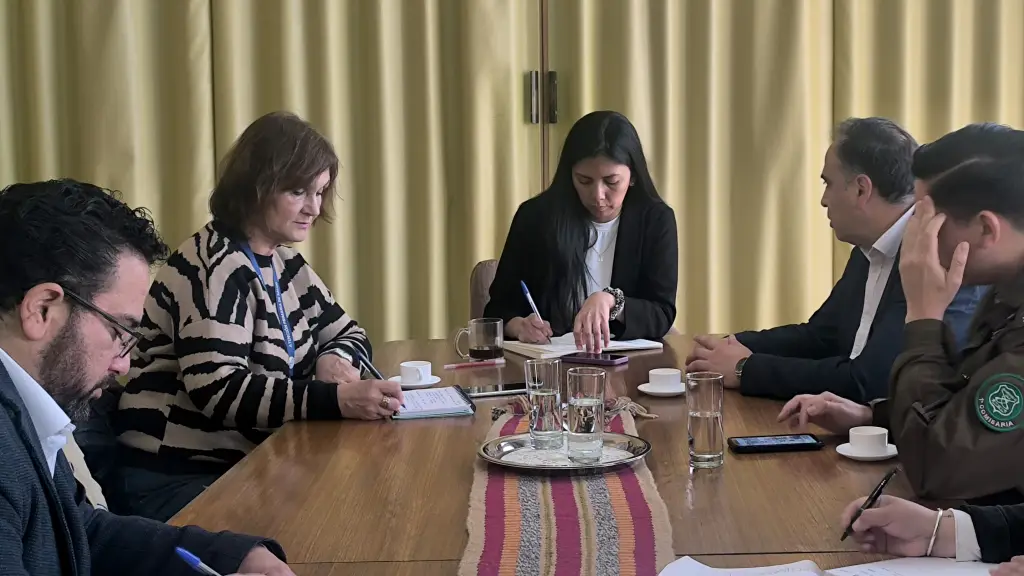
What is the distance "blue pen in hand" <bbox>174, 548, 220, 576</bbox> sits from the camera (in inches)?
46.0

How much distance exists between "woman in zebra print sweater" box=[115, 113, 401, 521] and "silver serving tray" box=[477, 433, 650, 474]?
1.06 feet

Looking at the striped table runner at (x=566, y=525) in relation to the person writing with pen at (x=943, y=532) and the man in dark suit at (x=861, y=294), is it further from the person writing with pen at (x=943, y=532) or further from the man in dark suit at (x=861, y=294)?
the man in dark suit at (x=861, y=294)

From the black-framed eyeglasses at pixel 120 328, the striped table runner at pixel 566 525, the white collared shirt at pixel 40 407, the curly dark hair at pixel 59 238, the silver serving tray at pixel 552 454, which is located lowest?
the striped table runner at pixel 566 525

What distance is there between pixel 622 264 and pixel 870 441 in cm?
149

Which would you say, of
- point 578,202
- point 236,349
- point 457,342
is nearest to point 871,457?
point 236,349

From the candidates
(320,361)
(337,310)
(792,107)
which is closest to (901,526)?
(320,361)

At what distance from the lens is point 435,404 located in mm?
2008

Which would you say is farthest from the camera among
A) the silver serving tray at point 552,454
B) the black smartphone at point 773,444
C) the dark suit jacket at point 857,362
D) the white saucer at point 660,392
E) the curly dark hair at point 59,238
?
the white saucer at point 660,392

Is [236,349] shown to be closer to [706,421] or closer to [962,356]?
[706,421]

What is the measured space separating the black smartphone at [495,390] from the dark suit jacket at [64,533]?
877mm

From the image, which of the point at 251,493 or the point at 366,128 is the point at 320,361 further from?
the point at 366,128

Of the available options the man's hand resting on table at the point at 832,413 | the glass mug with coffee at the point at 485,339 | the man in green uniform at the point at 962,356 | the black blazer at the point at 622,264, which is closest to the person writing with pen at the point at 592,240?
the black blazer at the point at 622,264

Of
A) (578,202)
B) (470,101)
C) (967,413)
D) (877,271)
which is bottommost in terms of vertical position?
(967,413)

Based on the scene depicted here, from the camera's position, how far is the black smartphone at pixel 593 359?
2387 mm
